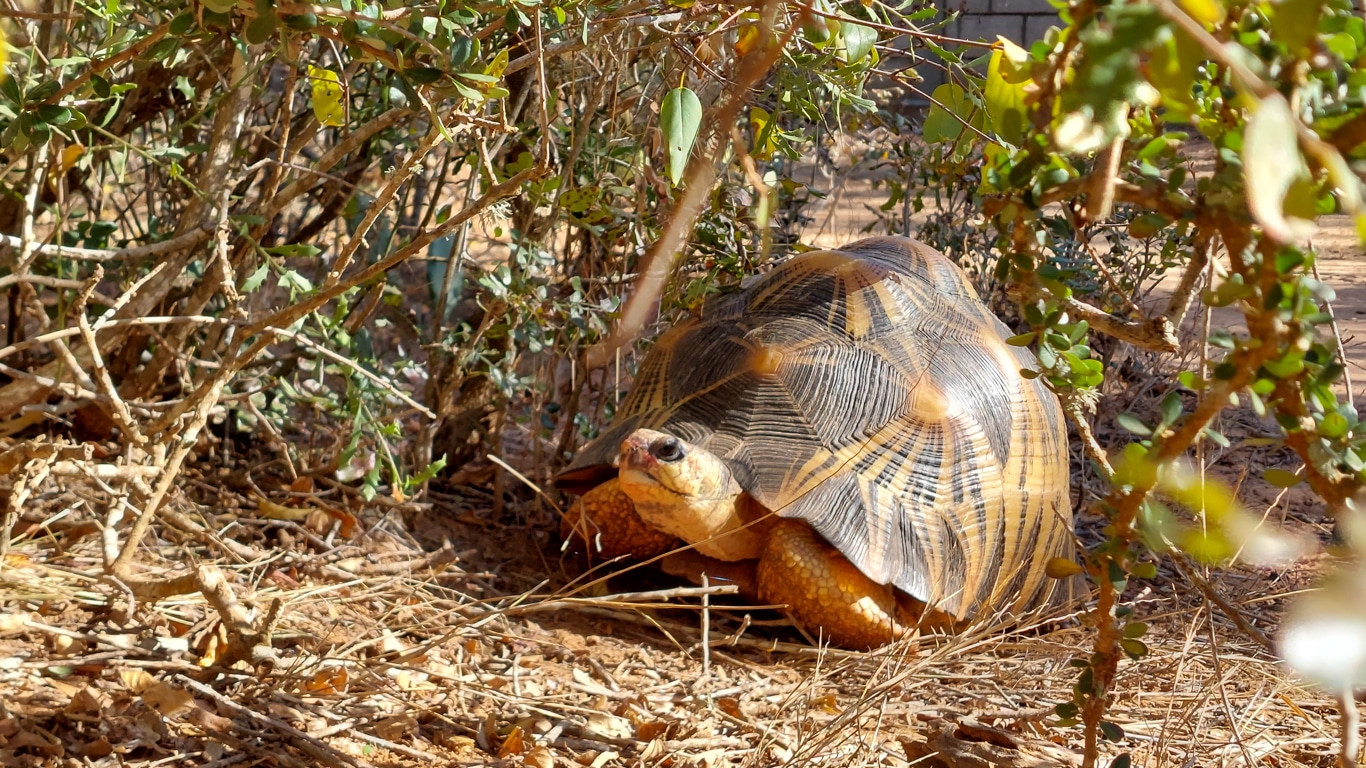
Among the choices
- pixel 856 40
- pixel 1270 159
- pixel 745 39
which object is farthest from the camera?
pixel 745 39

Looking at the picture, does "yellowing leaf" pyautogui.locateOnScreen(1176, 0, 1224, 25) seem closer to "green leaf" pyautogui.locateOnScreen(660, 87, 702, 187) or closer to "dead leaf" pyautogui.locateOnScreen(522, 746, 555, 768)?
"green leaf" pyautogui.locateOnScreen(660, 87, 702, 187)

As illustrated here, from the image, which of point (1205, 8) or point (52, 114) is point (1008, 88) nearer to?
point (1205, 8)

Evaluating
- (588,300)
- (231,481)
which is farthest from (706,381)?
(231,481)

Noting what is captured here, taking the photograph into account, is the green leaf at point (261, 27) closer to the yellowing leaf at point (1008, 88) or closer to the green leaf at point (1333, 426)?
the yellowing leaf at point (1008, 88)

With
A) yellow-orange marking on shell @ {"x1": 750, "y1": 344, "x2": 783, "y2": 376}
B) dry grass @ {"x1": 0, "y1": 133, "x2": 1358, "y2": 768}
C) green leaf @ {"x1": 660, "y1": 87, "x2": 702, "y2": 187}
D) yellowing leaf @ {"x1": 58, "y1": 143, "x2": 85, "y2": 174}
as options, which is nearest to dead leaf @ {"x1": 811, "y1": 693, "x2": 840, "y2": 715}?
dry grass @ {"x1": 0, "y1": 133, "x2": 1358, "y2": 768}

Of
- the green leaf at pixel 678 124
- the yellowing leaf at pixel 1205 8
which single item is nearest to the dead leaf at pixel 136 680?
the green leaf at pixel 678 124

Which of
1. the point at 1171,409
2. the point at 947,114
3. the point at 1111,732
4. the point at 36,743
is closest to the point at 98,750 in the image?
the point at 36,743

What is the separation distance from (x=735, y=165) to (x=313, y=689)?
193 centimetres

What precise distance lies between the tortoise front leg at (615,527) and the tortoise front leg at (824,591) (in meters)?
0.34

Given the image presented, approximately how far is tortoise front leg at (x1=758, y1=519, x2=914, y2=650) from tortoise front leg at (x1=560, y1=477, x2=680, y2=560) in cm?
34

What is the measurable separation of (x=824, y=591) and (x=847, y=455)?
12.7 inches

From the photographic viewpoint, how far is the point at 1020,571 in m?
2.88

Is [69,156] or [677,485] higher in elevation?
[69,156]

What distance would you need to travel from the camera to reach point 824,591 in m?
2.60
